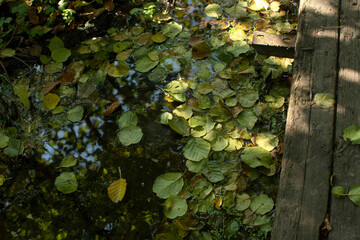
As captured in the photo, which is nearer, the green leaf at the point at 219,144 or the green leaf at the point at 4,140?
the green leaf at the point at 219,144

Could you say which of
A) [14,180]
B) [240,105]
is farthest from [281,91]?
[14,180]

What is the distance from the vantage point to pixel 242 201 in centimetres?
182

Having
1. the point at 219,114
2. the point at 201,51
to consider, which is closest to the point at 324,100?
the point at 219,114

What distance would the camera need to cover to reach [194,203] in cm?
185

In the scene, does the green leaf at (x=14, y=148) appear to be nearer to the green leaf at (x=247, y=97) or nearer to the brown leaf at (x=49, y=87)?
the brown leaf at (x=49, y=87)

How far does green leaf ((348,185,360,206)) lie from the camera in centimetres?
121

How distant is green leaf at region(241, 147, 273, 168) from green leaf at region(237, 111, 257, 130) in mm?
224

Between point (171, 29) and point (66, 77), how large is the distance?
3.25 ft

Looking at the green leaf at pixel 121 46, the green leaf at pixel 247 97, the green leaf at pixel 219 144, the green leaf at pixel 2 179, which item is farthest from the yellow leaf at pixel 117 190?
the green leaf at pixel 121 46

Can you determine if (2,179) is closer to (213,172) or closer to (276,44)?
(213,172)

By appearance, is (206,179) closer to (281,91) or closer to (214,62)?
(281,91)

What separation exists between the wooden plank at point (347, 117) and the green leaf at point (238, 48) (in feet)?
2.68

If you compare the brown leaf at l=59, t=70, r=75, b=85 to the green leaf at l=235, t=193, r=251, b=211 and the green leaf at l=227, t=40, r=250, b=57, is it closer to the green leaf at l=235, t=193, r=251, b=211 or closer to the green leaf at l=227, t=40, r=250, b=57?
the green leaf at l=227, t=40, r=250, b=57

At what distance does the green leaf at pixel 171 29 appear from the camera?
2.88m
